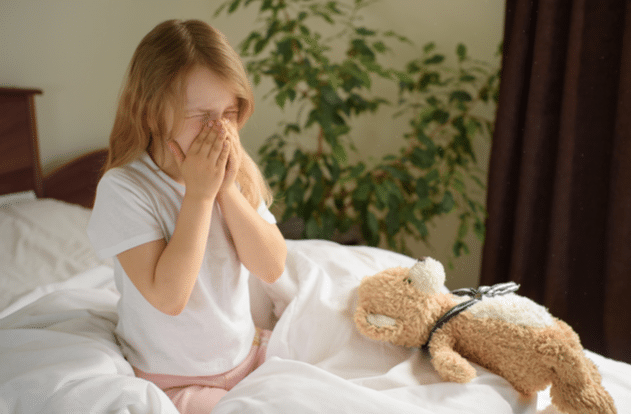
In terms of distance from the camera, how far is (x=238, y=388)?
1.98 ft

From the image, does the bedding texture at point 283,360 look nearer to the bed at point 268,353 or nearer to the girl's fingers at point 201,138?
the bed at point 268,353

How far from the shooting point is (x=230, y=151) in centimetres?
67

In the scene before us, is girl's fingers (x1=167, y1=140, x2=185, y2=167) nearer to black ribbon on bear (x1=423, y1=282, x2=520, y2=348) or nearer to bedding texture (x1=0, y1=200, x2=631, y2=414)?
bedding texture (x1=0, y1=200, x2=631, y2=414)

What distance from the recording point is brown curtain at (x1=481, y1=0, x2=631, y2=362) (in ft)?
4.60

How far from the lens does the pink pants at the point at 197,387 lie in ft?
2.24

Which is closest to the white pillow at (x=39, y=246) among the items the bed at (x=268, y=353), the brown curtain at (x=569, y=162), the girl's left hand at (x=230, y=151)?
the bed at (x=268, y=353)

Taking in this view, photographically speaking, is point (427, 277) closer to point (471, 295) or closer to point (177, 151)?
point (471, 295)

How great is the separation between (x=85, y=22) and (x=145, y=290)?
1.43 m

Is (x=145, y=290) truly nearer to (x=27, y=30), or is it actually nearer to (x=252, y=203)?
(x=252, y=203)

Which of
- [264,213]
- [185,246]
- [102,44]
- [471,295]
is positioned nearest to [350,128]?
[264,213]

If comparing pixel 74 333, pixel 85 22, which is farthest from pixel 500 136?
pixel 85 22

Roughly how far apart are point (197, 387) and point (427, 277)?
0.44 meters

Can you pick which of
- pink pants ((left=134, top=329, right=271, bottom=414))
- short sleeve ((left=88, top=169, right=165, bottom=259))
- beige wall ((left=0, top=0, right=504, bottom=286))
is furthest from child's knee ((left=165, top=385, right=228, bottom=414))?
beige wall ((left=0, top=0, right=504, bottom=286))

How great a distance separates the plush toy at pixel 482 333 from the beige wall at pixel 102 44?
1391 millimetres
